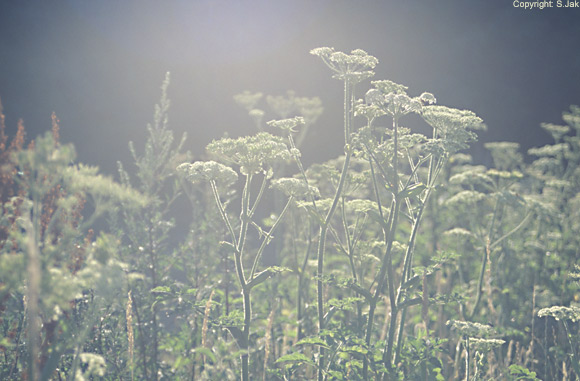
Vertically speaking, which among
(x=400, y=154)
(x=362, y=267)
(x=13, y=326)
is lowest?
(x=13, y=326)

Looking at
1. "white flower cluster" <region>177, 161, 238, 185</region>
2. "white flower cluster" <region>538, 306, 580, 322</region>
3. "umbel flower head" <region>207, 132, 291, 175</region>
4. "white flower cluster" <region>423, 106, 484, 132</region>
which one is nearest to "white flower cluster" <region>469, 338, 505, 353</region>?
"white flower cluster" <region>538, 306, 580, 322</region>

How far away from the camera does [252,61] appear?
9938mm

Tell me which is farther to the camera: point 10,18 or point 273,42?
point 273,42

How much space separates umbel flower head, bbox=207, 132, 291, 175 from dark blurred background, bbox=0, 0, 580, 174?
22.3 ft

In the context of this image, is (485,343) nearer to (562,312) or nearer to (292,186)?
(562,312)

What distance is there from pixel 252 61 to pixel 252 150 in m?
→ 7.45

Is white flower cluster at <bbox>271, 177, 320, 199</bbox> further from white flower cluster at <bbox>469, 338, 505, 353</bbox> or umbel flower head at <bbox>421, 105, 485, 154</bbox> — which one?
white flower cluster at <bbox>469, 338, 505, 353</bbox>

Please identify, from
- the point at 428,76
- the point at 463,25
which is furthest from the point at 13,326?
the point at 463,25

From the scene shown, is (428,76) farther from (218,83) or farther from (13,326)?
(13,326)

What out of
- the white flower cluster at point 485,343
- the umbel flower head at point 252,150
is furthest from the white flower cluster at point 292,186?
the white flower cluster at point 485,343

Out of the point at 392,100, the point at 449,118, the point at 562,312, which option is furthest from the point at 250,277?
the point at 562,312

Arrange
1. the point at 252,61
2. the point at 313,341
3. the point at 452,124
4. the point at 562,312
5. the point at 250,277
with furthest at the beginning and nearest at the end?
the point at 252,61 < the point at 452,124 < the point at 562,312 < the point at 250,277 < the point at 313,341

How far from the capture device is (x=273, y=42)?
9.88m

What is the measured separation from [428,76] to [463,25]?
1261mm
